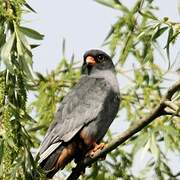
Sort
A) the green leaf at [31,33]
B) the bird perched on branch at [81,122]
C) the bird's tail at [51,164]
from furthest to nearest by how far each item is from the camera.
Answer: the bird perched on branch at [81,122]
the bird's tail at [51,164]
the green leaf at [31,33]

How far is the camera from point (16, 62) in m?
3.37

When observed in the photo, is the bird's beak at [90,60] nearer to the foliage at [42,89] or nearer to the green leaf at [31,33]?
the foliage at [42,89]

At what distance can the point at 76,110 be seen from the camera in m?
6.01

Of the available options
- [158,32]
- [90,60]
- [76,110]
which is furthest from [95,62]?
[158,32]

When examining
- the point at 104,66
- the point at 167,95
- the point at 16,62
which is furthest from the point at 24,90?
the point at 104,66

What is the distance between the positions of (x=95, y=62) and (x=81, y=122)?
112cm

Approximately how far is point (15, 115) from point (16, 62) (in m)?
0.27

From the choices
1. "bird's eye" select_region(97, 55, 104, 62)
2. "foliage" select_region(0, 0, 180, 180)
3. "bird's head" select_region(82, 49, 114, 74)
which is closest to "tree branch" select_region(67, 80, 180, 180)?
"foliage" select_region(0, 0, 180, 180)

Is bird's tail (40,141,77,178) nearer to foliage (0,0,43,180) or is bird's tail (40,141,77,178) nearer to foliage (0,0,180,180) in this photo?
foliage (0,0,180,180)

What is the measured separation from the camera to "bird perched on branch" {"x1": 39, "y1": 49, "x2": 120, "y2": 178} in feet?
18.0

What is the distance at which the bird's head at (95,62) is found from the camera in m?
6.75

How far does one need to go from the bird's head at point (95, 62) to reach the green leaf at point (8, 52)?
3392 mm

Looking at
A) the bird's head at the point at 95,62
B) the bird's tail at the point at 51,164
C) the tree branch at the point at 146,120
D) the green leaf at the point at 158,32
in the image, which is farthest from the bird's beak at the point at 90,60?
the green leaf at the point at 158,32

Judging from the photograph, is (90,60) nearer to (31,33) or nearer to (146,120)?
(146,120)
